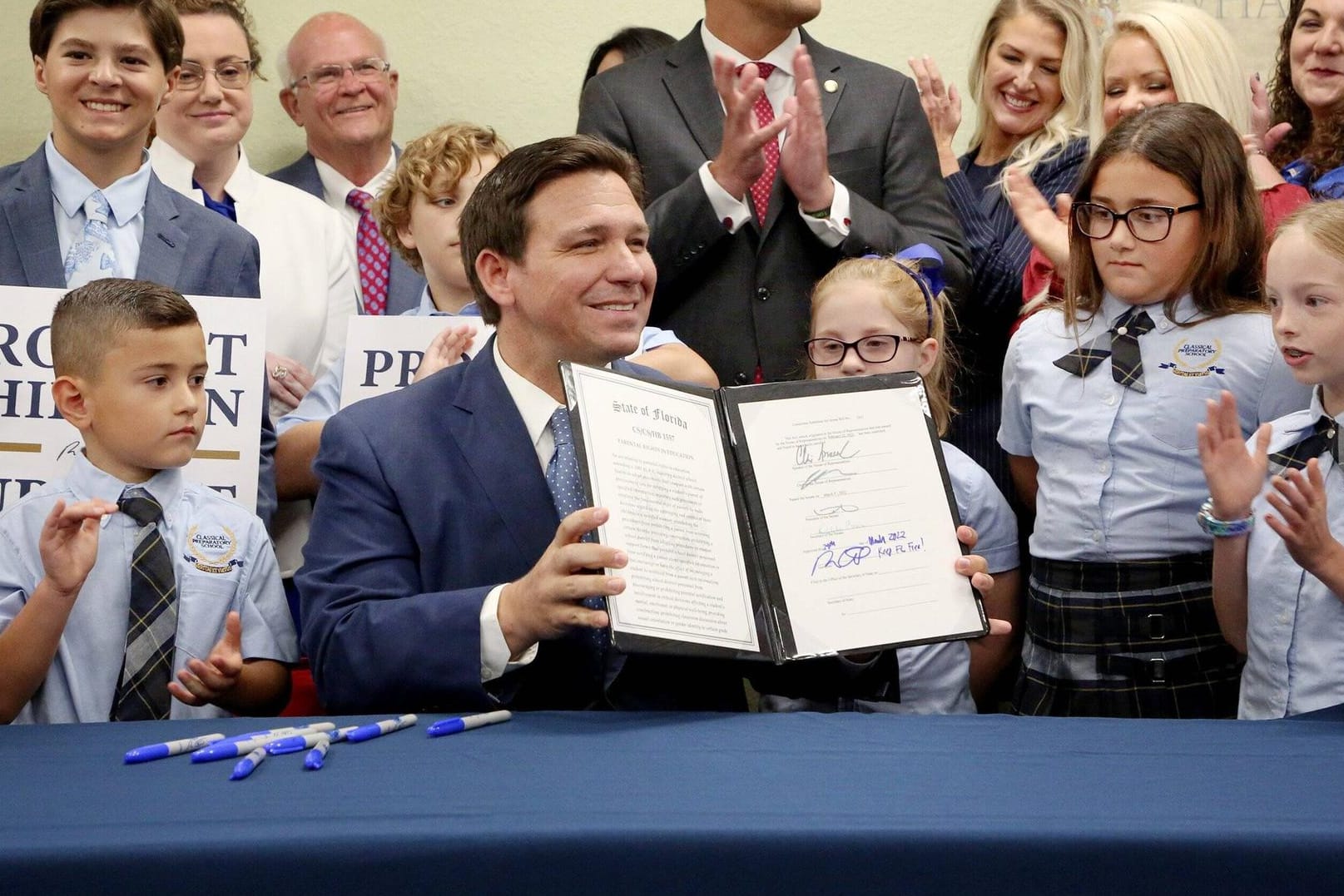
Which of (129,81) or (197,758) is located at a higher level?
(129,81)

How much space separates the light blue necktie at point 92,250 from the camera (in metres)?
3.11

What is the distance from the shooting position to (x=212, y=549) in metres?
2.57

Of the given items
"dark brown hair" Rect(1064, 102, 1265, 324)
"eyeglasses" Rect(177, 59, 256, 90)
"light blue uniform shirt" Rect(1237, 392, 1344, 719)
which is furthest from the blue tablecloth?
"eyeglasses" Rect(177, 59, 256, 90)

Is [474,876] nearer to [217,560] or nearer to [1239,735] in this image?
[1239,735]

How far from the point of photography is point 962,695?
2.81 m

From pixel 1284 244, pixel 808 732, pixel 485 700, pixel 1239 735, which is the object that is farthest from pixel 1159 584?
pixel 485 700

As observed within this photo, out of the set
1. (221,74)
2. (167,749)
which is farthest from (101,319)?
(221,74)

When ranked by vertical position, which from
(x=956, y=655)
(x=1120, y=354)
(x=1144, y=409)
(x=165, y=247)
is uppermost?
(x=165, y=247)

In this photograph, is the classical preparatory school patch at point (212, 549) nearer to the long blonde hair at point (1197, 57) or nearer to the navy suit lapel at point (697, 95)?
the navy suit lapel at point (697, 95)

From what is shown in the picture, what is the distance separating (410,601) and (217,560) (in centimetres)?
57

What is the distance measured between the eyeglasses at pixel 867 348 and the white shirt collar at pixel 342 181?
1819mm

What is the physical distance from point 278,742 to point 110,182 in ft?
6.14

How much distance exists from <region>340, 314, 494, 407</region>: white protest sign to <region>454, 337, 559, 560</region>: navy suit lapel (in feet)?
2.87
